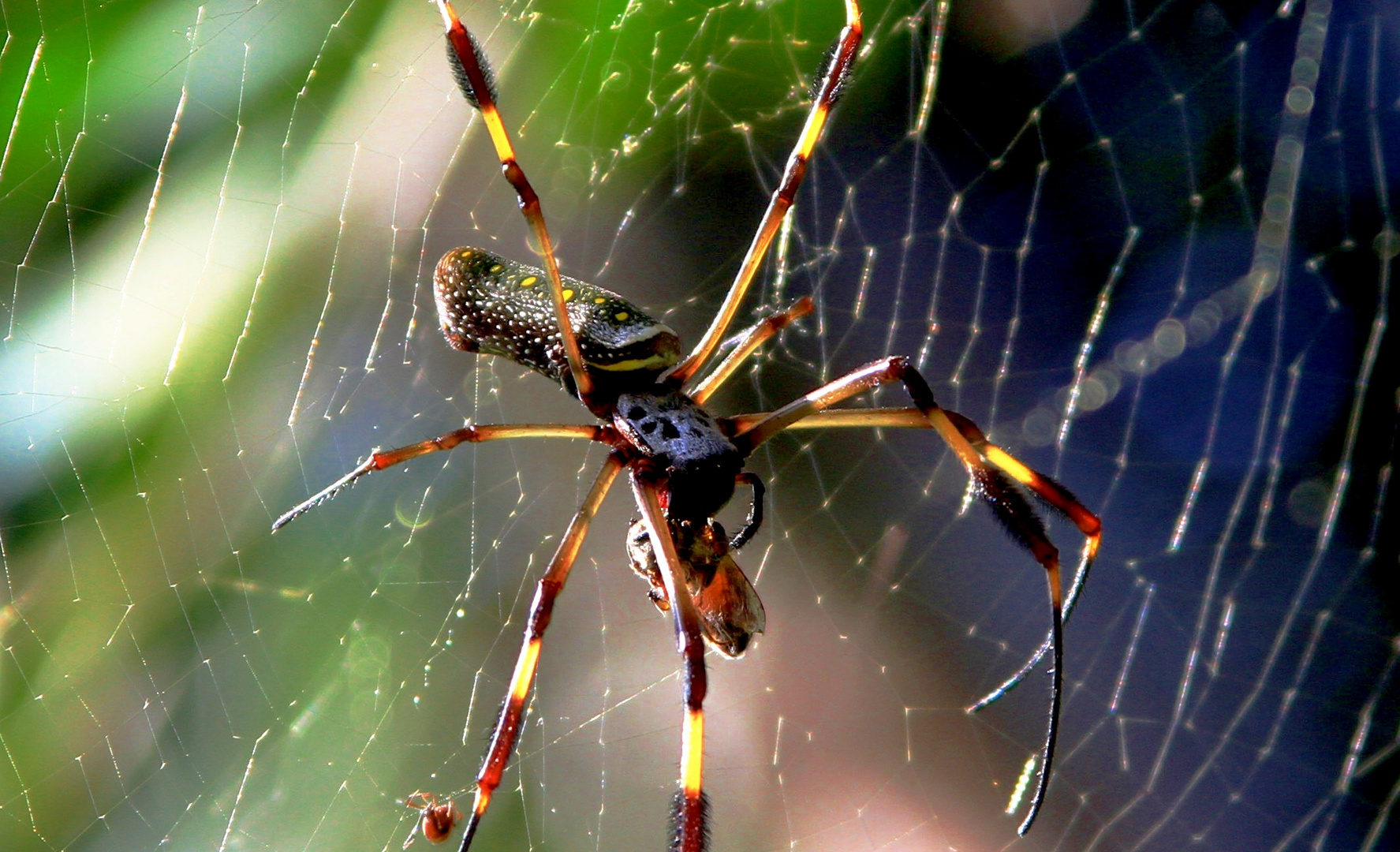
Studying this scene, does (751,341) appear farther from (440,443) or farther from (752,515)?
(440,443)

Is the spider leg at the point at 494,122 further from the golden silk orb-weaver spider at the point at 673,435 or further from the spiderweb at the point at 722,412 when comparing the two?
the spiderweb at the point at 722,412

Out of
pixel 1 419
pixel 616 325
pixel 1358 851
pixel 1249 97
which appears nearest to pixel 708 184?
pixel 616 325

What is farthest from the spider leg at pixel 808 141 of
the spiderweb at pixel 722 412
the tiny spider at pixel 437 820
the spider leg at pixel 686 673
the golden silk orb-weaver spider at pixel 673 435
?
the tiny spider at pixel 437 820

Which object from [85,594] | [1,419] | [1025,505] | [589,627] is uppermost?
[1,419]

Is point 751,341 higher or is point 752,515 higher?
point 751,341

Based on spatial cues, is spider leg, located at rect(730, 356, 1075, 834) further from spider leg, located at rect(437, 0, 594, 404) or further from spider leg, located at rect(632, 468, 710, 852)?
spider leg, located at rect(437, 0, 594, 404)

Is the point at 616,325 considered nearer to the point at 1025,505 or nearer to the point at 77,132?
the point at 1025,505

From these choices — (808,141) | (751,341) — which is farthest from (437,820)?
(808,141)

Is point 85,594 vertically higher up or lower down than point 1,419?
lower down

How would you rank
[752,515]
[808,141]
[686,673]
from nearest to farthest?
1. [686,673]
2. [752,515]
3. [808,141]
